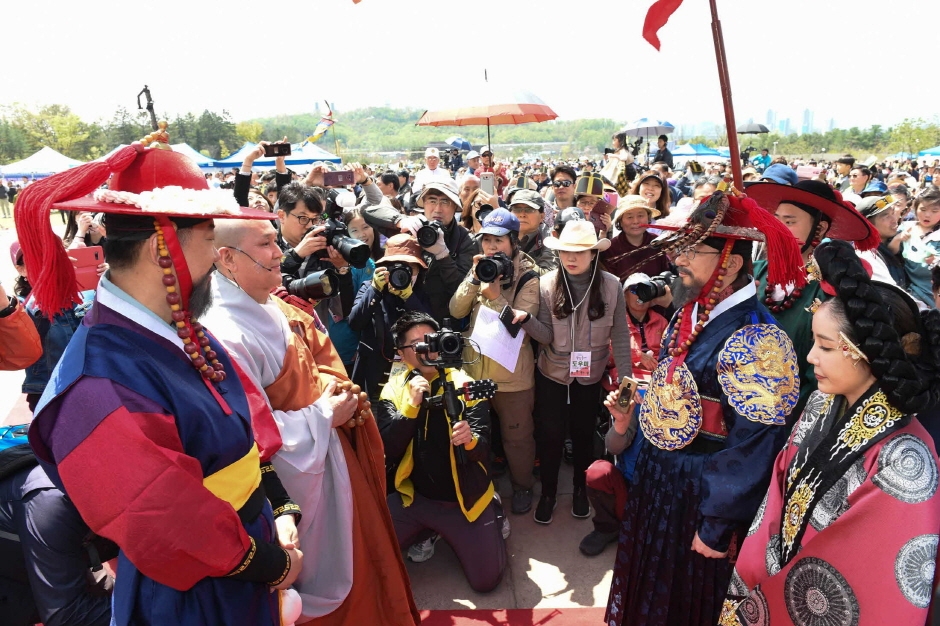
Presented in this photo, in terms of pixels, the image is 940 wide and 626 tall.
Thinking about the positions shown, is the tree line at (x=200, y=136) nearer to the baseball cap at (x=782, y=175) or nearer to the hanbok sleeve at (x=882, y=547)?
the baseball cap at (x=782, y=175)

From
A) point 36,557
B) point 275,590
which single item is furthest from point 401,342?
point 36,557

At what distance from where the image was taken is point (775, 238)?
80.4 inches

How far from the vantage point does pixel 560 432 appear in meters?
3.46

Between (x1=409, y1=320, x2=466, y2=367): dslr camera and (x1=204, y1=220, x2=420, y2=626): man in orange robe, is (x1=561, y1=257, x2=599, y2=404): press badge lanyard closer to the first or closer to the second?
(x1=409, y1=320, x2=466, y2=367): dslr camera

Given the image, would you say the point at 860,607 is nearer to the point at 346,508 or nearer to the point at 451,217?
the point at 346,508

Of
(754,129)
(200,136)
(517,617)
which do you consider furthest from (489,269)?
(200,136)

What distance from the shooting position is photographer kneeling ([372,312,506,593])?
2900mm

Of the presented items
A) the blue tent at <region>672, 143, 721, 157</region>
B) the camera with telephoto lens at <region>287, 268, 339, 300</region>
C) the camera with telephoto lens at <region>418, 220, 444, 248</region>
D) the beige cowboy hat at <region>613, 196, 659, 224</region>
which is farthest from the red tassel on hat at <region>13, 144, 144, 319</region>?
the blue tent at <region>672, 143, 721, 157</region>

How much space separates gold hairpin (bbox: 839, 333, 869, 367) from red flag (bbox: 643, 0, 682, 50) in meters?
1.05

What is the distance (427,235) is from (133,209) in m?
2.48

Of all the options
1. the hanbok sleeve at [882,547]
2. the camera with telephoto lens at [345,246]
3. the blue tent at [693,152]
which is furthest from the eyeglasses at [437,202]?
the blue tent at [693,152]

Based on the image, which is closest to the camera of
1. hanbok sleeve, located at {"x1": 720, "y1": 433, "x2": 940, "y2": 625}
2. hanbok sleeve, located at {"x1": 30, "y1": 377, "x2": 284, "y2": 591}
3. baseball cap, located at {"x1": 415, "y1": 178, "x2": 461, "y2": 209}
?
hanbok sleeve, located at {"x1": 30, "y1": 377, "x2": 284, "y2": 591}

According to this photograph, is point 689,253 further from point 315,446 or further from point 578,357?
point 315,446

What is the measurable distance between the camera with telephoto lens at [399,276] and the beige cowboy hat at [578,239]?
0.82 meters
